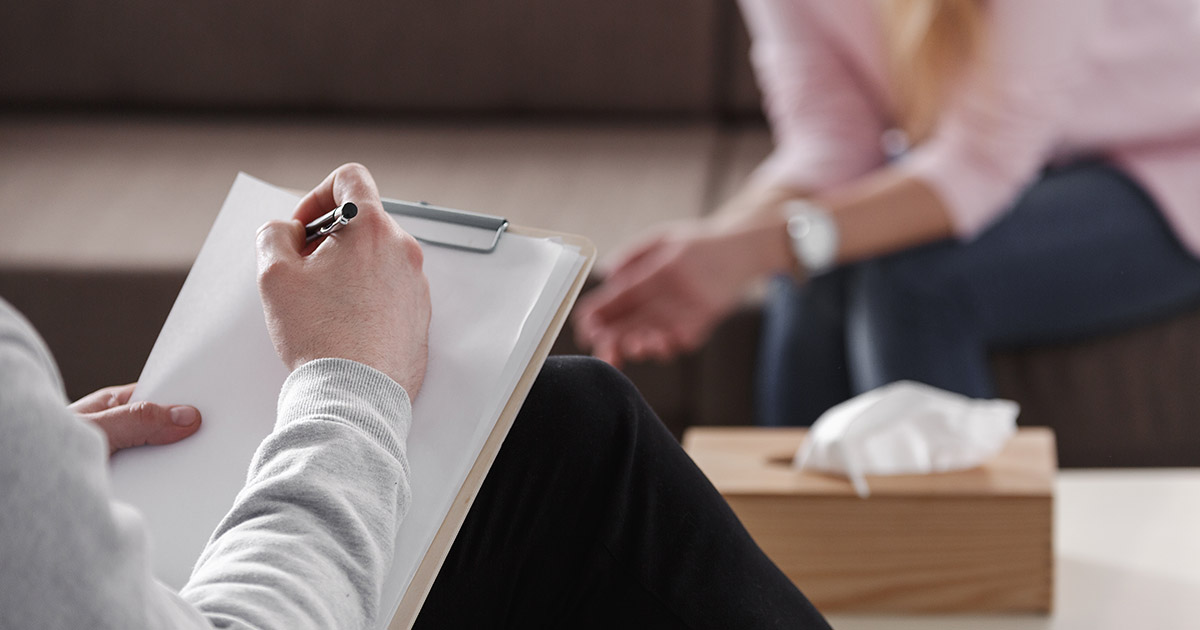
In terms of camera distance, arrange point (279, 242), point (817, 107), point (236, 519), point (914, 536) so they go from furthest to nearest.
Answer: point (817, 107), point (914, 536), point (279, 242), point (236, 519)

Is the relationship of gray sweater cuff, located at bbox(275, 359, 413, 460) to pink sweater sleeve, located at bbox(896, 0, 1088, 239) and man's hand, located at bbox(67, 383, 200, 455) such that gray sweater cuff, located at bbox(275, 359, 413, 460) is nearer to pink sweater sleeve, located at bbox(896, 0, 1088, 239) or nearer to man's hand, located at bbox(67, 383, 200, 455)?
man's hand, located at bbox(67, 383, 200, 455)

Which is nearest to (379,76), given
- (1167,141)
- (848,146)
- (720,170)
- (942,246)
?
(720,170)

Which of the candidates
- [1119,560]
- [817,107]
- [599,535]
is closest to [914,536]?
[1119,560]

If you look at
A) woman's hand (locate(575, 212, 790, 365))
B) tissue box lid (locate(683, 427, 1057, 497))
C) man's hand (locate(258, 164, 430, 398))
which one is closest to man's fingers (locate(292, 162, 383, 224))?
man's hand (locate(258, 164, 430, 398))

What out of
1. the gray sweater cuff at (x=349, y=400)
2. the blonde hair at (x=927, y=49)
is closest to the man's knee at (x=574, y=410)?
the gray sweater cuff at (x=349, y=400)

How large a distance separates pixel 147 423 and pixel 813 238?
0.76m

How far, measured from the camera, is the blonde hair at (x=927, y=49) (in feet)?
3.72

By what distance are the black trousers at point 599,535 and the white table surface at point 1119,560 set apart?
0.85ft

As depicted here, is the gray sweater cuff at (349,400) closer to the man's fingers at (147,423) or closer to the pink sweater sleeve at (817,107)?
the man's fingers at (147,423)

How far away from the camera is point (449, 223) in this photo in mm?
583

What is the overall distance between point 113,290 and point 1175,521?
42.8 inches

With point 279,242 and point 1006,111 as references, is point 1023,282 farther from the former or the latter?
point 279,242

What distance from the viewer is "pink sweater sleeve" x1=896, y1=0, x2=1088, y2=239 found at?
3.60ft

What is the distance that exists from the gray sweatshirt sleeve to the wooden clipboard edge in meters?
0.03
